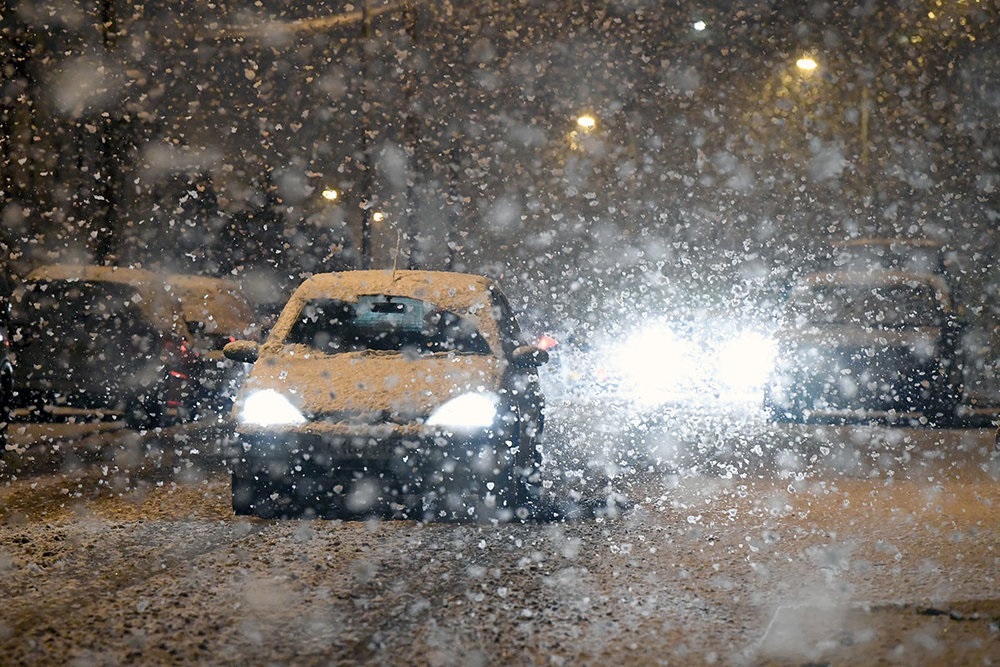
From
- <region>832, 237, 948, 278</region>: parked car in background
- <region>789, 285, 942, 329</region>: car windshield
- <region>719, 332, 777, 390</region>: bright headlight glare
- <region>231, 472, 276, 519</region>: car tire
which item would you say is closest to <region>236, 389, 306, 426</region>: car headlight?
<region>231, 472, 276, 519</region>: car tire

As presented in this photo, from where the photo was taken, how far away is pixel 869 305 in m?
14.9

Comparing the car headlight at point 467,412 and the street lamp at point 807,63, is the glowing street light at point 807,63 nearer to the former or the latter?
the street lamp at point 807,63

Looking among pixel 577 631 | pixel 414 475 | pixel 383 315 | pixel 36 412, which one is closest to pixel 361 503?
pixel 414 475

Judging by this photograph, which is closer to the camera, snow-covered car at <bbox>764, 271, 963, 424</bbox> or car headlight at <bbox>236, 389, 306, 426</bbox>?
car headlight at <bbox>236, 389, 306, 426</bbox>

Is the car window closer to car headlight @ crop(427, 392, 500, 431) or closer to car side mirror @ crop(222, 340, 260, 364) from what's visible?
car side mirror @ crop(222, 340, 260, 364)

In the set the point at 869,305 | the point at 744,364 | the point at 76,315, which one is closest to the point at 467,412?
the point at 76,315

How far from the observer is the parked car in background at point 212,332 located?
12562 mm

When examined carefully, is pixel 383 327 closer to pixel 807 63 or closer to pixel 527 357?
pixel 527 357

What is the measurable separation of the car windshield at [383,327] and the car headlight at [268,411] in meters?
0.84

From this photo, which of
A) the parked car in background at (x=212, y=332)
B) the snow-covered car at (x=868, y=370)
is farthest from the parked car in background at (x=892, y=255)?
the parked car in background at (x=212, y=332)

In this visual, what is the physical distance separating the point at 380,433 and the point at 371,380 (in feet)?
1.58

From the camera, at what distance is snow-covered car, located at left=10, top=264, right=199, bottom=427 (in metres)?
11.5

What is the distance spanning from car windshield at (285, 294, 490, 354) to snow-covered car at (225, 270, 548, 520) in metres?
0.09

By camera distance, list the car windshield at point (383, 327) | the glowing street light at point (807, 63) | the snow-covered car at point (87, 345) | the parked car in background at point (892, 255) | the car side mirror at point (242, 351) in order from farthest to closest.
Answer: the glowing street light at point (807, 63) → the parked car in background at point (892, 255) → the snow-covered car at point (87, 345) → the car windshield at point (383, 327) → the car side mirror at point (242, 351)
